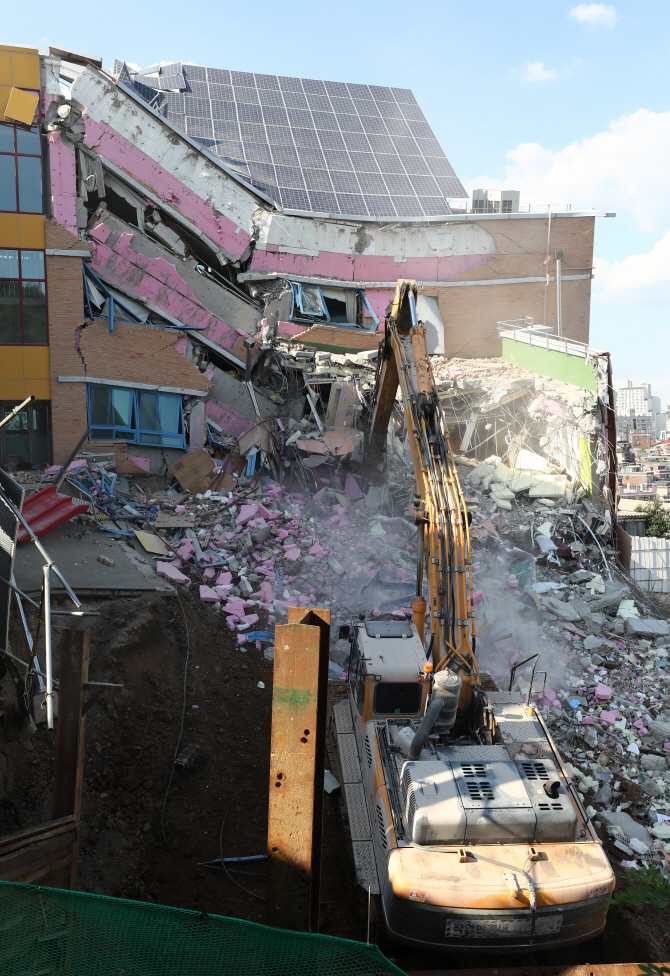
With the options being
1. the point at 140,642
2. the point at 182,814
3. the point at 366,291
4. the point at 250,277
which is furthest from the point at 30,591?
the point at 366,291

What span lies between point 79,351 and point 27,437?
9.13 ft

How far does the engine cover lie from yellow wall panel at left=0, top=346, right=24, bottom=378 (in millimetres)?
16022

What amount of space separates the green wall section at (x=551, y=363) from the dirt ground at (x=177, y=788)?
11.9 meters

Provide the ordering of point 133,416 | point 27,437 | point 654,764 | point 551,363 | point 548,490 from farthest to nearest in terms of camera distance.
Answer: point 551,363 < point 133,416 < point 27,437 < point 548,490 < point 654,764

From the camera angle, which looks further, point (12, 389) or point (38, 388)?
point (38, 388)

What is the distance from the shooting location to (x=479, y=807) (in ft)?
19.5

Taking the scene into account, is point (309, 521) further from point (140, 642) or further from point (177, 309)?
point (177, 309)

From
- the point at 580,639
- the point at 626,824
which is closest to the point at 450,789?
the point at 626,824

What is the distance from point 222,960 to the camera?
327 cm

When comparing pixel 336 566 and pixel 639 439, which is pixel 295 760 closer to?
pixel 336 566

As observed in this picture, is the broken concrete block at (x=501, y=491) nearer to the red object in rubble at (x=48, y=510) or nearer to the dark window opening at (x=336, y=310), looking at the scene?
the red object in rubble at (x=48, y=510)

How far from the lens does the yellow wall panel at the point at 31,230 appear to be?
1756cm

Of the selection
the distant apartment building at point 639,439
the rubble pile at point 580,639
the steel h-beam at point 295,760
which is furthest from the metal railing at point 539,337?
the distant apartment building at point 639,439

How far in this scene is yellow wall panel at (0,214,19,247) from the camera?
17.4 m
